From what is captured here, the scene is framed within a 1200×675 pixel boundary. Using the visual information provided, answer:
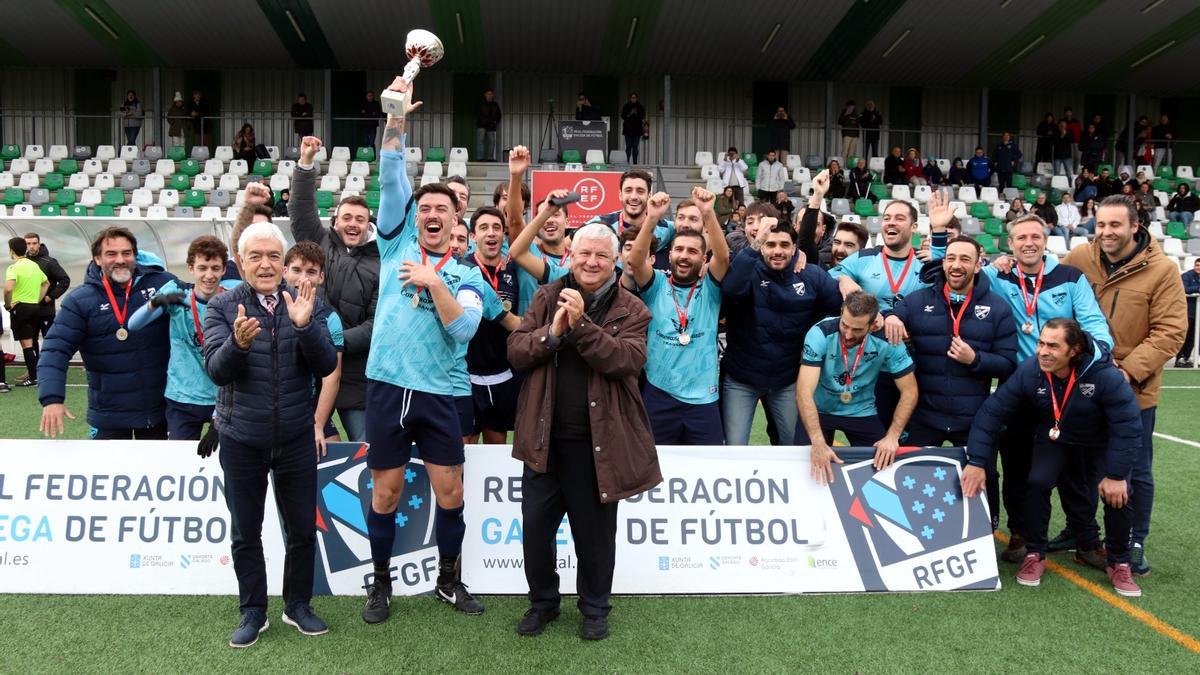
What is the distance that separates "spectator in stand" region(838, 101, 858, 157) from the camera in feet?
72.6

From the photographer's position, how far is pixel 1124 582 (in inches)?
176

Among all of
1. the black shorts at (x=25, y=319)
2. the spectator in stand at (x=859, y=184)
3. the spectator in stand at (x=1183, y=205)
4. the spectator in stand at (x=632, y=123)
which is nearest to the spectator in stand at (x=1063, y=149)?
the spectator in stand at (x=1183, y=205)

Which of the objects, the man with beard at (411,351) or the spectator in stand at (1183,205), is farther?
the spectator in stand at (1183,205)

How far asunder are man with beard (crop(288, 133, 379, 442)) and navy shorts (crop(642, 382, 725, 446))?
1.55 meters

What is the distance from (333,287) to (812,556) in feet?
9.55

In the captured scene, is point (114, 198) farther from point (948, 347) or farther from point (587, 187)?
point (948, 347)

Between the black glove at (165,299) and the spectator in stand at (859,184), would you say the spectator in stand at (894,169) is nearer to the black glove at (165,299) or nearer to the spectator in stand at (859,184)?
the spectator in stand at (859,184)

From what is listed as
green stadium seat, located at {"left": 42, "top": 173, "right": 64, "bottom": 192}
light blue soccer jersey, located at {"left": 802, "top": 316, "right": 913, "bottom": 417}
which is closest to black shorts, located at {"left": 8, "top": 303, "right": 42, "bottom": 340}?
green stadium seat, located at {"left": 42, "top": 173, "right": 64, "bottom": 192}

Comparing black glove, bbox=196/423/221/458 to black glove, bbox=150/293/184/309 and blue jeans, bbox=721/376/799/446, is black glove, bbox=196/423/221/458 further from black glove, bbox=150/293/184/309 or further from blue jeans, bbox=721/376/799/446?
blue jeans, bbox=721/376/799/446

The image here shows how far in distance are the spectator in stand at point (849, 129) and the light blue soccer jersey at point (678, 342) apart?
62.3 ft

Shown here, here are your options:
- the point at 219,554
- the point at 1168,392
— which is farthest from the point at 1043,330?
the point at 1168,392

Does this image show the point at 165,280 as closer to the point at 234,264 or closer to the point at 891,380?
the point at 234,264

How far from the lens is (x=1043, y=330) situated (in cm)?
444

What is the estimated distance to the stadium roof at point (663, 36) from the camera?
18172mm
